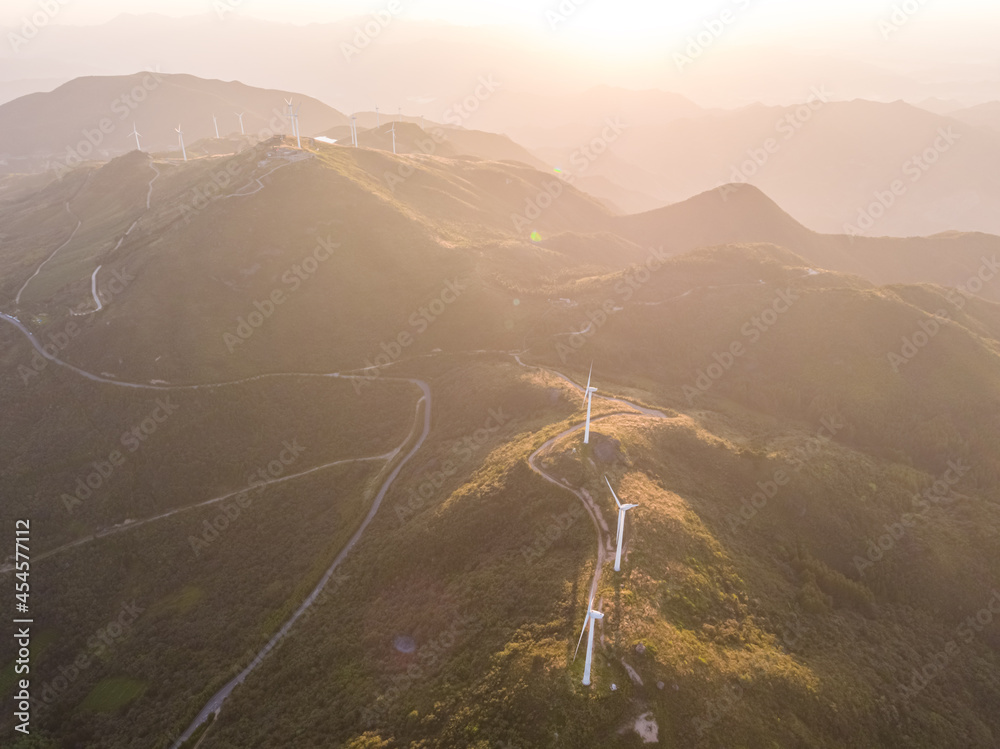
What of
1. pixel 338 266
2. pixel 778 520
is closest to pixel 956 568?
pixel 778 520

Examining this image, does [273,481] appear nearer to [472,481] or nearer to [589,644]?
[472,481]

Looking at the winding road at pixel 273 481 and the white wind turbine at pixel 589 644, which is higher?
the white wind turbine at pixel 589 644

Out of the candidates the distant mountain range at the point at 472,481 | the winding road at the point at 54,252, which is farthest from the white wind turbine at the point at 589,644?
the winding road at the point at 54,252

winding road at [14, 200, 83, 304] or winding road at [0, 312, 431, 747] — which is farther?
winding road at [14, 200, 83, 304]

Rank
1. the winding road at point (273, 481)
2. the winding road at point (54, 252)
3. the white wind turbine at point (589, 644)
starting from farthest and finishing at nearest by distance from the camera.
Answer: the winding road at point (54, 252)
the winding road at point (273, 481)
the white wind turbine at point (589, 644)

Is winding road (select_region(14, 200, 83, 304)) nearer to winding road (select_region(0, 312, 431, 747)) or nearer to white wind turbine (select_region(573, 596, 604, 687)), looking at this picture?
winding road (select_region(0, 312, 431, 747))

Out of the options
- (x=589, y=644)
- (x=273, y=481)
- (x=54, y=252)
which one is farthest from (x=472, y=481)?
(x=54, y=252)

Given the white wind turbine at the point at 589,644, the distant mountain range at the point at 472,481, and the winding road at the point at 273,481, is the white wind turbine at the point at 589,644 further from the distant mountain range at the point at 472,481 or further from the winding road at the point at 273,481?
the winding road at the point at 273,481

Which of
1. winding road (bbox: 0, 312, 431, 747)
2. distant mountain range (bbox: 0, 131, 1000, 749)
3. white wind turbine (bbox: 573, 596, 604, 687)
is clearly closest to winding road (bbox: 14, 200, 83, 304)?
distant mountain range (bbox: 0, 131, 1000, 749)

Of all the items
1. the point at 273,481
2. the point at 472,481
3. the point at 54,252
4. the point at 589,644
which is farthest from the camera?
the point at 54,252

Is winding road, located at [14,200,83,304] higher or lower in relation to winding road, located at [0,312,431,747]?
higher

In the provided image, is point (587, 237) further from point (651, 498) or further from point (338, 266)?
point (651, 498)
